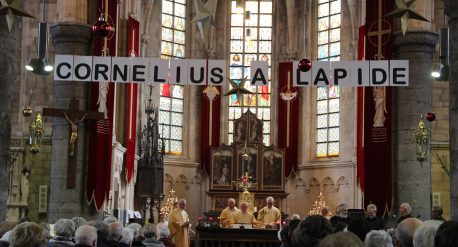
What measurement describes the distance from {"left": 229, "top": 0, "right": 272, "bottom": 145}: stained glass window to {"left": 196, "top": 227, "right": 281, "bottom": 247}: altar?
11188 millimetres

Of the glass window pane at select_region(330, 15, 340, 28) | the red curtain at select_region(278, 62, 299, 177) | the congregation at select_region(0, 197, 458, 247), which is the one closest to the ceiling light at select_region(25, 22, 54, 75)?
the congregation at select_region(0, 197, 458, 247)

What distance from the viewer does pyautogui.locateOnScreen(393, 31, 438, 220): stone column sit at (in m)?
16.5

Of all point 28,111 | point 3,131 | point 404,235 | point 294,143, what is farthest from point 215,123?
point 404,235

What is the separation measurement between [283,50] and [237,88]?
1146 centimetres

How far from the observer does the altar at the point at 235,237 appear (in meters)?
15.6

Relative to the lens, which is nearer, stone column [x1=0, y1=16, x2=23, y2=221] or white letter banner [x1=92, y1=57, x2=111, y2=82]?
stone column [x1=0, y1=16, x2=23, y2=221]

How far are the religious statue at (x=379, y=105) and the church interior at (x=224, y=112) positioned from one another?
0.09ft

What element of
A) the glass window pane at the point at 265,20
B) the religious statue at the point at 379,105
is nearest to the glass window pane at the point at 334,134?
the glass window pane at the point at 265,20

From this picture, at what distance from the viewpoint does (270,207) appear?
17.8 m

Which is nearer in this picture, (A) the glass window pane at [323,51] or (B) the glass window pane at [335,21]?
(B) the glass window pane at [335,21]

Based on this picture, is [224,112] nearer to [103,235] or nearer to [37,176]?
[37,176]

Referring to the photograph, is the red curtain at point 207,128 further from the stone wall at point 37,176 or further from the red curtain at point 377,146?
the red curtain at point 377,146

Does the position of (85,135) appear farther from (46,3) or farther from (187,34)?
(187,34)

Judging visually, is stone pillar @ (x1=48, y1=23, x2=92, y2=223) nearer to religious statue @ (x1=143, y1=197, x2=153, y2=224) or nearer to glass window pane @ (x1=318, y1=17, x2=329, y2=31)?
religious statue @ (x1=143, y1=197, x2=153, y2=224)
